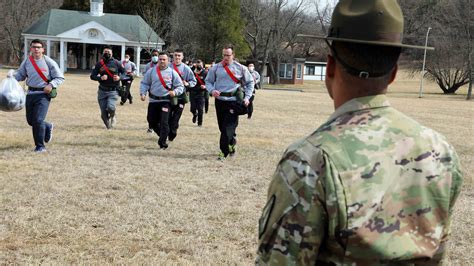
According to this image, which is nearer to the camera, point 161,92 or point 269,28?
point 161,92

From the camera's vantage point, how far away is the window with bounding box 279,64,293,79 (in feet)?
207

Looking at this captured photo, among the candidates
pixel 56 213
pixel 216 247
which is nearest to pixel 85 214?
pixel 56 213

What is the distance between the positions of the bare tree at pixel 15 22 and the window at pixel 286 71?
29115 millimetres

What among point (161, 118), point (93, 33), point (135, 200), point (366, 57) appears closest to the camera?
point (366, 57)

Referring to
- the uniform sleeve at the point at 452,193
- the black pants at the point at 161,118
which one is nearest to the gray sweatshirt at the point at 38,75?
the black pants at the point at 161,118

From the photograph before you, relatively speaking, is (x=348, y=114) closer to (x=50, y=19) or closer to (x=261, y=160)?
(x=261, y=160)

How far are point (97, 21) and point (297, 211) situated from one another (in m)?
56.9

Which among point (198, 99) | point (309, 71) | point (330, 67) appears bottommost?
point (309, 71)

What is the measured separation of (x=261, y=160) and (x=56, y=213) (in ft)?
16.0

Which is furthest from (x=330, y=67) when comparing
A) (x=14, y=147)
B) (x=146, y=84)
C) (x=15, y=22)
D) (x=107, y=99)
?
(x=15, y=22)

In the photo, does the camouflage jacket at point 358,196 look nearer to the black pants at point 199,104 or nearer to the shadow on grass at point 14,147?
the shadow on grass at point 14,147

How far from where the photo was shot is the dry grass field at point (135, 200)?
5184 millimetres

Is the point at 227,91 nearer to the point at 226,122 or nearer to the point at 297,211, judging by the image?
the point at 226,122

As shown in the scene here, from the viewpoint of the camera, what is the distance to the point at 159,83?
1095 centimetres
